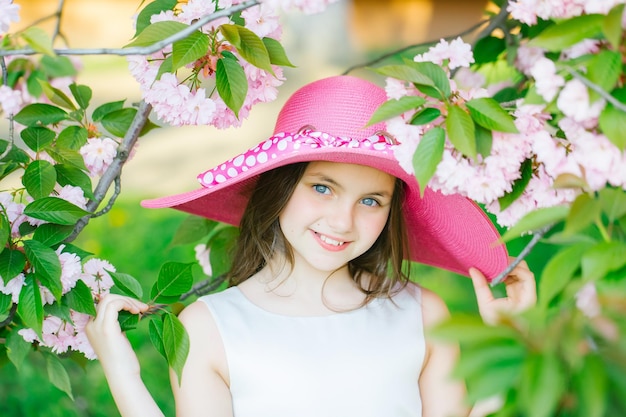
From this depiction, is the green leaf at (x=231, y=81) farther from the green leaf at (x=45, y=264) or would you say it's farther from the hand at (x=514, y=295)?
the hand at (x=514, y=295)

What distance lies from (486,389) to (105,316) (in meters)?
0.95

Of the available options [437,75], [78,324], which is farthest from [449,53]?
[78,324]

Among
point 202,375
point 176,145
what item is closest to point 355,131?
point 202,375

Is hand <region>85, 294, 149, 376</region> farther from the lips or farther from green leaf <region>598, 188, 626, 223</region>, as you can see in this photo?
green leaf <region>598, 188, 626, 223</region>

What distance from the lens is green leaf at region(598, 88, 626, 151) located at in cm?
121

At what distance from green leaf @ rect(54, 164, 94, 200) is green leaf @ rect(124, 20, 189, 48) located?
378mm

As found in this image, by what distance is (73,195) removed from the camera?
5.74 feet

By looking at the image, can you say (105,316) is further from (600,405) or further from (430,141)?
(600,405)

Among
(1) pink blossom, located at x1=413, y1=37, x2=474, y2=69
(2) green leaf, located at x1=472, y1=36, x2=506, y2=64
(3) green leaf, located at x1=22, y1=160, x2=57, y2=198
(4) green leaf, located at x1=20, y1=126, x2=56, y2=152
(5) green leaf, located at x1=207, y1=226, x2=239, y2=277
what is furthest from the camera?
(2) green leaf, located at x1=472, y1=36, x2=506, y2=64

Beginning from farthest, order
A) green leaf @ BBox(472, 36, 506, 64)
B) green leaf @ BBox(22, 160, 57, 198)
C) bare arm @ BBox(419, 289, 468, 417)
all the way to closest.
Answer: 1. green leaf @ BBox(472, 36, 506, 64)
2. bare arm @ BBox(419, 289, 468, 417)
3. green leaf @ BBox(22, 160, 57, 198)

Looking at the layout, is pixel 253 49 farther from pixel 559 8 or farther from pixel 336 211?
pixel 559 8

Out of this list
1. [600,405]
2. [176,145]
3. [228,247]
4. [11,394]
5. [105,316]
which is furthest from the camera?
[176,145]

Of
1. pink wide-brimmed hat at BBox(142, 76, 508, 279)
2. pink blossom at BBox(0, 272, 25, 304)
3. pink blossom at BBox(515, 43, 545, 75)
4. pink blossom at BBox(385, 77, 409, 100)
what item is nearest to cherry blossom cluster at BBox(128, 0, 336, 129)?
pink wide-brimmed hat at BBox(142, 76, 508, 279)

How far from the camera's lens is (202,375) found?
70.0 inches
